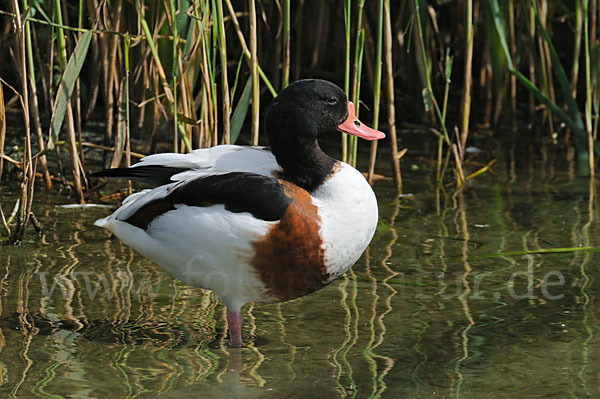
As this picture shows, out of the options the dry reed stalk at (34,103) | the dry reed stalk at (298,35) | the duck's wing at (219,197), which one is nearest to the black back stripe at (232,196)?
the duck's wing at (219,197)

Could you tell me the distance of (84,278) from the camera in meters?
4.11

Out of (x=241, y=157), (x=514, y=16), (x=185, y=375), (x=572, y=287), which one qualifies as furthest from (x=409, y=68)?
(x=185, y=375)

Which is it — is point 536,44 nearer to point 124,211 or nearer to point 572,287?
point 572,287

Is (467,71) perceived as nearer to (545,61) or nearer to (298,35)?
(545,61)

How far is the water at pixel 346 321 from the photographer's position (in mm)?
3080

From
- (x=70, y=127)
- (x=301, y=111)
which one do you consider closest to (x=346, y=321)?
(x=301, y=111)

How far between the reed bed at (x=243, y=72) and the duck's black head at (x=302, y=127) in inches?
30.5

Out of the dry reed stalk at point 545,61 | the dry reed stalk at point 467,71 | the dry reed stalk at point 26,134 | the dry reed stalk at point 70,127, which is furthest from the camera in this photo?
the dry reed stalk at point 545,61

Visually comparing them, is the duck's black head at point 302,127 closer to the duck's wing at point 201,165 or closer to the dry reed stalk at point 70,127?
the duck's wing at point 201,165

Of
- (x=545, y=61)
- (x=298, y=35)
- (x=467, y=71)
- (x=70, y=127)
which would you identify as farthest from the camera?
(x=298, y=35)

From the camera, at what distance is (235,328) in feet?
11.2

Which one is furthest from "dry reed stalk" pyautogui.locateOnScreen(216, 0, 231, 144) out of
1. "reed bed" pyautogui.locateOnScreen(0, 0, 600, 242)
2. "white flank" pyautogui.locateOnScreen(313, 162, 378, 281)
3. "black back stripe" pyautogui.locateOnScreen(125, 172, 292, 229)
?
"white flank" pyautogui.locateOnScreen(313, 162, 378, 281)

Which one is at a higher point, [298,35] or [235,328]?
[298,35]

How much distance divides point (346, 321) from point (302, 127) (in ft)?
2.67
